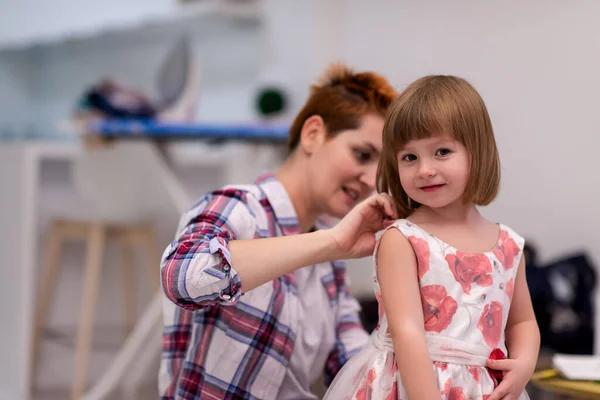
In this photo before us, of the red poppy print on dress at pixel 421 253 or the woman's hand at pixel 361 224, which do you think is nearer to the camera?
the red poppy print on dress at pixel 421 253

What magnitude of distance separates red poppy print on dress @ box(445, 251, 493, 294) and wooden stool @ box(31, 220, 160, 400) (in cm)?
198

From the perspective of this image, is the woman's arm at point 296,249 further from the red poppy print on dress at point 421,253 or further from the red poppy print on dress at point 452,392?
the red poppy print on dress at point 452,392

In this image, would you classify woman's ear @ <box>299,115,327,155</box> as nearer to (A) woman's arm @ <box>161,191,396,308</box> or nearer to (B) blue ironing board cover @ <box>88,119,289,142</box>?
→ (A) woman's arm @ <box>161,191,396,308</box>

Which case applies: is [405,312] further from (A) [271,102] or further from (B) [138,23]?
(B) [138,23]

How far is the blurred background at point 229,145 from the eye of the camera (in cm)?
212

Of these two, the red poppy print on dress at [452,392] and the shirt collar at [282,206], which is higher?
the shirt collar at [282,206]

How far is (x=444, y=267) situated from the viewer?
102 cm

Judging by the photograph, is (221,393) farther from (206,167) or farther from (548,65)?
(206,167)

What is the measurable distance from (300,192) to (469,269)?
47cm

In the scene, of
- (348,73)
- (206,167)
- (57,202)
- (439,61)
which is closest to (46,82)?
(57,202)

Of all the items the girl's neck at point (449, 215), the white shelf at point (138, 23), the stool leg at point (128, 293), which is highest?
the white shelf at point (138, 23)

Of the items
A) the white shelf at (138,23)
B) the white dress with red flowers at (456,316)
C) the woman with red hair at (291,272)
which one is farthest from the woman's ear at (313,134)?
the white shelf at (138,23)

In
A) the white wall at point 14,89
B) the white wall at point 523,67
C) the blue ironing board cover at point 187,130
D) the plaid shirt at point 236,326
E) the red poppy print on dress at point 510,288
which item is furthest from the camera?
the white wall at point 14,89

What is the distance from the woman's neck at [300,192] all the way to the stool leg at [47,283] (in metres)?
1.80
